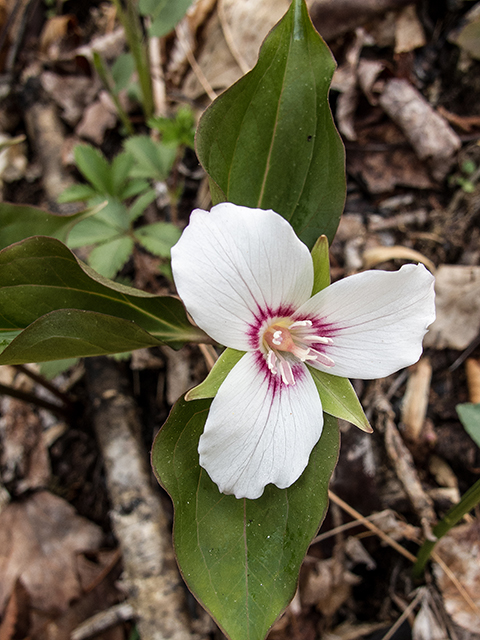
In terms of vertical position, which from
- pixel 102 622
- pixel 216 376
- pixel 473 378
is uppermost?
pixel 216 376

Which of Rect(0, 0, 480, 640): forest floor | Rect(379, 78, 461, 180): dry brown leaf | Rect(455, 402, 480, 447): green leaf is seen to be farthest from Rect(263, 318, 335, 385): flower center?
Rect(379, 78, 461, 180): dry brown leaf

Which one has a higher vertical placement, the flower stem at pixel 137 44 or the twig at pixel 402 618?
the flower stem at pixel 137 44

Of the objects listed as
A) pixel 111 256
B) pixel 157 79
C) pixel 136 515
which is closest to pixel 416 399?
pixel 136 515

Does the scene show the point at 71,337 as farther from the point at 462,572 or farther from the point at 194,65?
the point at 194,65

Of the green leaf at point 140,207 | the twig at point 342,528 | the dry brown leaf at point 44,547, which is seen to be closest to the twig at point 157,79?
the green leaf at point 140,207

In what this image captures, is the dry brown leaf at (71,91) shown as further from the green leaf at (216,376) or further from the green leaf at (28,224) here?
the green leaf at (216,376)

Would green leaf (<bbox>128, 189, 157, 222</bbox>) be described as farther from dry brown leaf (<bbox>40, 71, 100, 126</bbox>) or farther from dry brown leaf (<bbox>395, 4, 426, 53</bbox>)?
dry brown leaf (<bbox>395, 4, 426, 53</bbox>)
